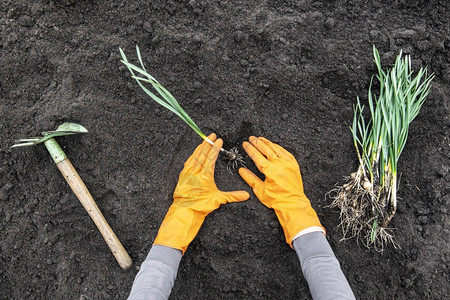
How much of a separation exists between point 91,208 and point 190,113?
0.74 metres

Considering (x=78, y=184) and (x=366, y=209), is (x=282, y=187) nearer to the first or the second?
(x=366, y=209)

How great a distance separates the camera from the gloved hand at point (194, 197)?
1673mm

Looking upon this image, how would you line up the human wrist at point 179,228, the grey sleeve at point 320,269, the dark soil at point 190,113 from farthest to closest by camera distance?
the dark soil at point 190,113, the human wrist at point 179,228, the grey sleeve at point 320,269

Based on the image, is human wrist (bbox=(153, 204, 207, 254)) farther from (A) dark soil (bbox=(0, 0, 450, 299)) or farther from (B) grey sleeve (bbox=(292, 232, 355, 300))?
(B) grey sleeve (bbox=(292, 232, 355, 300))

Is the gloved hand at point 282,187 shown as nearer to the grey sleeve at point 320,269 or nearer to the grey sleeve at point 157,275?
the grey sleeve at point 320,269

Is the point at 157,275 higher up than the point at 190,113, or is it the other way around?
the point at 190,113

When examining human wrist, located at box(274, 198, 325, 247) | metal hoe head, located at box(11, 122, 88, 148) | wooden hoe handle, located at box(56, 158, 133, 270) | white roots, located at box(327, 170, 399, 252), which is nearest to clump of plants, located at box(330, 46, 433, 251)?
white roots, located at box(327, 170, 399, 252)

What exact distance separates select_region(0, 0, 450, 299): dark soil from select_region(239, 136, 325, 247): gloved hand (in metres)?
0.06

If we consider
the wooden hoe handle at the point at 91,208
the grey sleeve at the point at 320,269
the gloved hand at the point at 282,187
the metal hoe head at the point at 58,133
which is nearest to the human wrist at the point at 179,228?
the wooden hoe handle at the point at 91,208

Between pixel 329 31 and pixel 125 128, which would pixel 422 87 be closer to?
pixel 329 31

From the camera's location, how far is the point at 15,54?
181cm

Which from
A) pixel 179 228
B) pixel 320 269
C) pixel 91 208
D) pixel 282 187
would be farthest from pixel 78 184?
pixel 320 269

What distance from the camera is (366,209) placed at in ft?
5.82

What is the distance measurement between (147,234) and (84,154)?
1.84 ft
